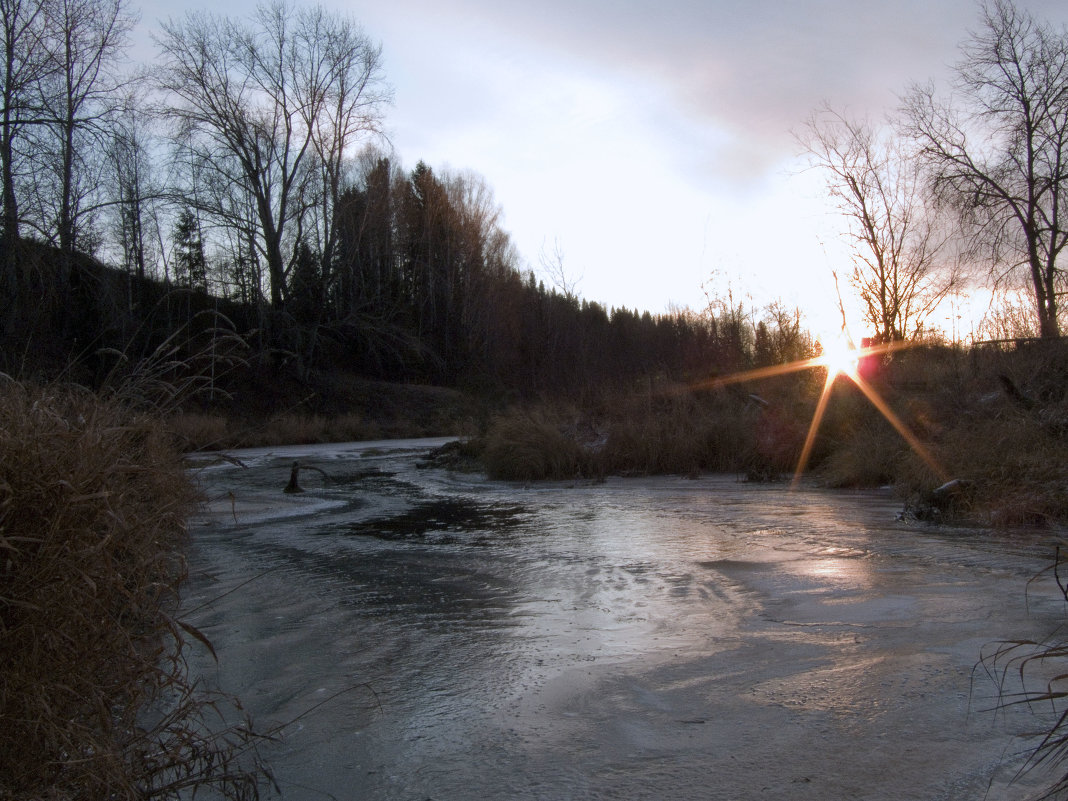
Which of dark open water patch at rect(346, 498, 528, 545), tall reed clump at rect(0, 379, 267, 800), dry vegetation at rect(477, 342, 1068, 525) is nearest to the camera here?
tall reed clump at rect(0, 379, 267, 800)

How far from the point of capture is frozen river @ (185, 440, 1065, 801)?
293 cm

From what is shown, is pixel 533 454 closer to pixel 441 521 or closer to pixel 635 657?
pixel 441 521

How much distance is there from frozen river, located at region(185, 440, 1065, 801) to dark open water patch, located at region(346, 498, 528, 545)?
0.23 m

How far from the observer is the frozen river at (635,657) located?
9.61 ft

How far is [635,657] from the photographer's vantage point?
13.8 ft

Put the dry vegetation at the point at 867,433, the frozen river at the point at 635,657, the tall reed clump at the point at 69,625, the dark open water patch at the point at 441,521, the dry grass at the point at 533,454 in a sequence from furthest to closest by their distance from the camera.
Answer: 1. the dry grass at the point at 533,454
2. the dark open water patch at the point at 441,521
3. the dry vegetation at the point at 867,433
4. the frozen river at the point at 635,657
5. the tall reed clump at the point at 69,625

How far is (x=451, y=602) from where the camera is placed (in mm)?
5629

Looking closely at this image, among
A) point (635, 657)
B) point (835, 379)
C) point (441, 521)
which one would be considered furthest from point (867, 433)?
point (635, 657)

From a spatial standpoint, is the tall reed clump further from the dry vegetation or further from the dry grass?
the dry grass

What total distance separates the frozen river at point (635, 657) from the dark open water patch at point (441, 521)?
9.0 inches

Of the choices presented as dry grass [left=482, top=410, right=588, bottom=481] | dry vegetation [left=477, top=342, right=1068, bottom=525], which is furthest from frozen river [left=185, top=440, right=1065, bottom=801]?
dry grass [left=482, top=410, right=588, bottom=481]

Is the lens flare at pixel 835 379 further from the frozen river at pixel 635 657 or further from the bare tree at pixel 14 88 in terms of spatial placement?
the bare tree at pixel 14 88

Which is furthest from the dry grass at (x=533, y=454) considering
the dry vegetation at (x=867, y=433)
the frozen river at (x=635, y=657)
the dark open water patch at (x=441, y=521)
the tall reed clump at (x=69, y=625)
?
the tall reed clump at (x=69, y=625)

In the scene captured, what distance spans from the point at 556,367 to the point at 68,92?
41.3 m
